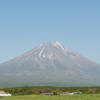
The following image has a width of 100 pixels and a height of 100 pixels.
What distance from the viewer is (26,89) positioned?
12000 centimetres
